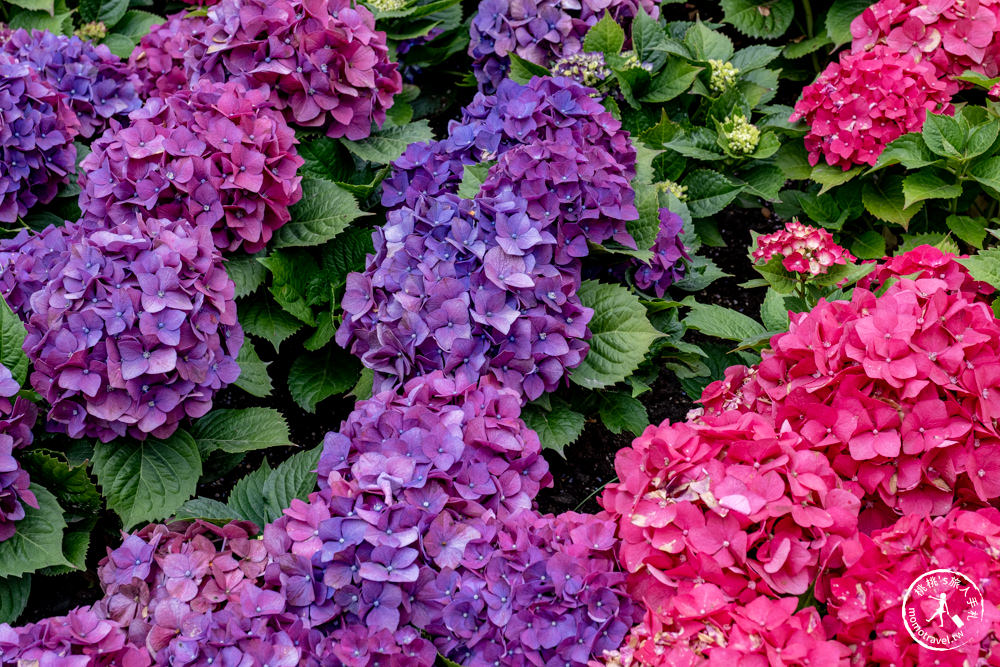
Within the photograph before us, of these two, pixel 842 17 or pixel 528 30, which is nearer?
pixel 528 30

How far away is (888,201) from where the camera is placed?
11.0 feet

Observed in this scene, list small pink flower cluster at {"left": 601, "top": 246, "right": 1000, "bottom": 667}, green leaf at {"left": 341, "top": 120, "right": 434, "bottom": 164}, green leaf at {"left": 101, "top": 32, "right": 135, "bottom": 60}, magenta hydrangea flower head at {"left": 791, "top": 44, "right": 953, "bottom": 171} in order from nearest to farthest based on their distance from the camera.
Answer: small pink flower cluster at {"left": 601, "top": 246, "right": 1000, "bottom": 667}, magenta hydrangea flower head at {"left": 791, "top": 44, "right": 953, "bottom": 171}, green leaf at {"left": 341, "top": 120, "right": 434, "bottom": 164}, green leaf at {"left": 101, "top": 32, "right": 135, "bottom": 60}

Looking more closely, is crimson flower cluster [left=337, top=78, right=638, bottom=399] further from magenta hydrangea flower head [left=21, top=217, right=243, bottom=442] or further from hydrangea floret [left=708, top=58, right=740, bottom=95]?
hydrangea floret [left=708, top=58, right=740, bottom=95]

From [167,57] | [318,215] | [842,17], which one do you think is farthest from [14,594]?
[842,17]

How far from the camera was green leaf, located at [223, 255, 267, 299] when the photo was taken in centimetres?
297

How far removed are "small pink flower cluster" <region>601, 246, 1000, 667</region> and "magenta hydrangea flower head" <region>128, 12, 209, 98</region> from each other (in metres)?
2.38

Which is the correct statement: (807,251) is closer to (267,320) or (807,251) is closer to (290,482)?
(290,482)

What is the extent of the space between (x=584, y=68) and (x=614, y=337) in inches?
51.5

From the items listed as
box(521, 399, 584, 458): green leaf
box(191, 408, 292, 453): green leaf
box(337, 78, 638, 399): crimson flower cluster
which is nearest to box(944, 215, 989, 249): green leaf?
box(337, 78, 638, 399): crimson flower cluster

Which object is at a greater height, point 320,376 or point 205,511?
point 205,511

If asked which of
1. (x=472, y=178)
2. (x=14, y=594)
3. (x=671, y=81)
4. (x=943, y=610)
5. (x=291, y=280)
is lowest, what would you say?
(x=14, y=594)

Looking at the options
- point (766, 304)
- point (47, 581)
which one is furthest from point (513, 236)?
point (47, 581)

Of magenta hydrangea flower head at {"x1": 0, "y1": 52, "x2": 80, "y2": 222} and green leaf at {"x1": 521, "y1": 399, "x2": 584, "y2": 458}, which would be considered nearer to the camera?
green leaf at {"x1": 521, "y1": 399, "x2": 584, "y2": 458}

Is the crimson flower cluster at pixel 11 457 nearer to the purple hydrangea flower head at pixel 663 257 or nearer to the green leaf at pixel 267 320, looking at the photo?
the green leaf at pixel 267 320
